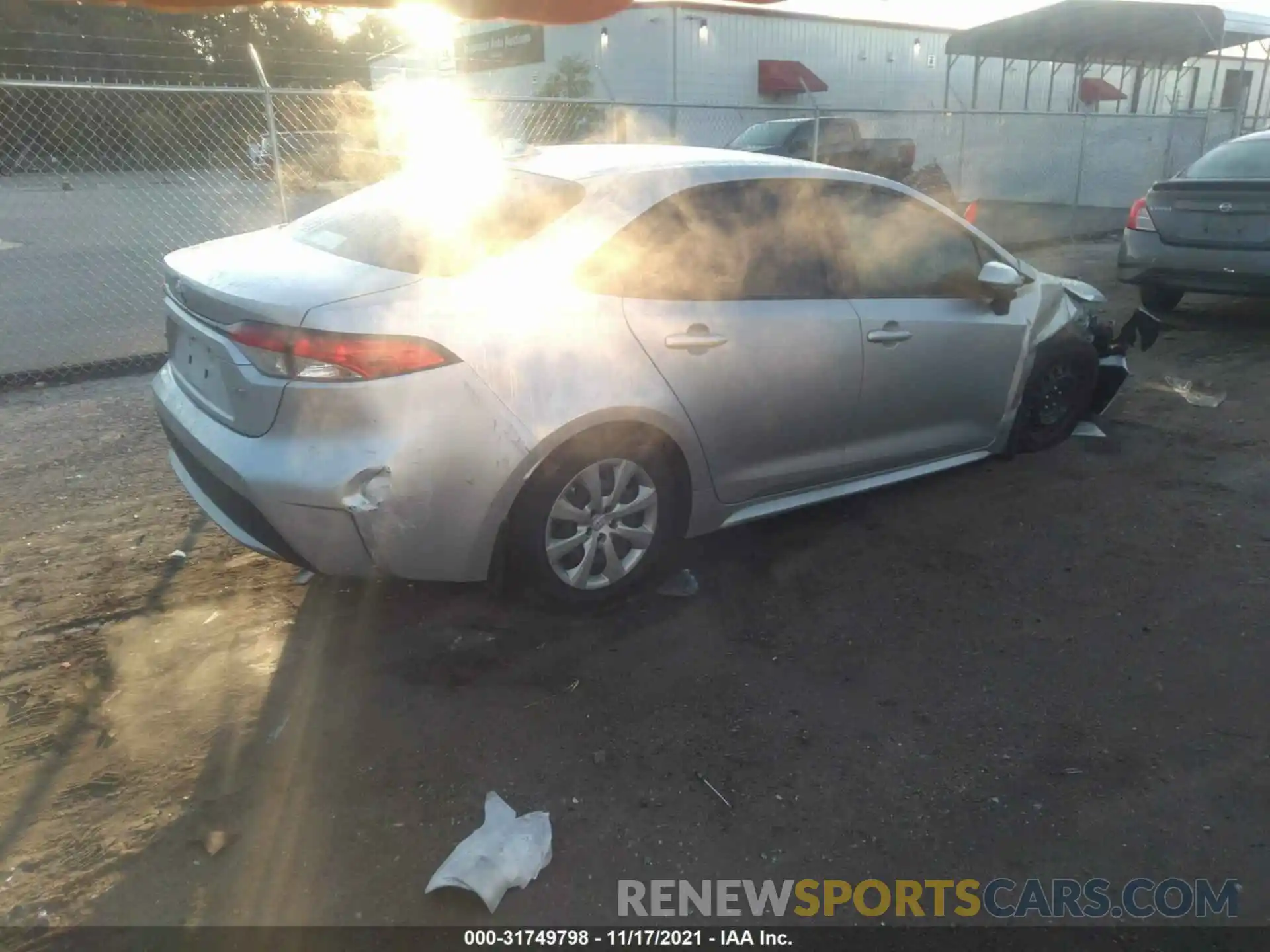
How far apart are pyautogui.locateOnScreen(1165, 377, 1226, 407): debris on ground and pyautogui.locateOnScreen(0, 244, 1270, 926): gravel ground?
1683mm

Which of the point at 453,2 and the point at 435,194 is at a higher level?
the point at 453,2

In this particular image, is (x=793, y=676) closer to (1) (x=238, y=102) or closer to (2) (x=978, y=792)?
(2) (x=978, y=792)

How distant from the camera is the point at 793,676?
10.2 feet

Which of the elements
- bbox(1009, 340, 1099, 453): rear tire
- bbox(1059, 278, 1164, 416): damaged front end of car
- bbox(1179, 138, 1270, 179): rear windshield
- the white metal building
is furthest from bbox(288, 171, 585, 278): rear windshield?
the white metal building

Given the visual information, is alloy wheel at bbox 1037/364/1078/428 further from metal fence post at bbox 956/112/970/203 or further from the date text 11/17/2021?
metal fence post at bbox 956/112/970/203

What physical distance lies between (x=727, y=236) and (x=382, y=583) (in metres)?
1.89

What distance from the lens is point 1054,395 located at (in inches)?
195

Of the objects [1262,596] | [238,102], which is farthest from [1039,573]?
[238,102]

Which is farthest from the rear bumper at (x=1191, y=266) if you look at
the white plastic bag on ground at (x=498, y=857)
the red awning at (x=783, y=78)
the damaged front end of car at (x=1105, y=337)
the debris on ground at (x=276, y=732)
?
the red awning at (x=783, y=78)

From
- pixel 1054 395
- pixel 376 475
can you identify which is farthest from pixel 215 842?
pixel 1054 395

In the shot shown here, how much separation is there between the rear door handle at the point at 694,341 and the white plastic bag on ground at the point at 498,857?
162 cm

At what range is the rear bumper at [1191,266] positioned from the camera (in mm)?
7000

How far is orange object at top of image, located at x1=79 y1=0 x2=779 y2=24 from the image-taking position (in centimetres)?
402

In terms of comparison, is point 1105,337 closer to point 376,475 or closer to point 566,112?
point 376,475
